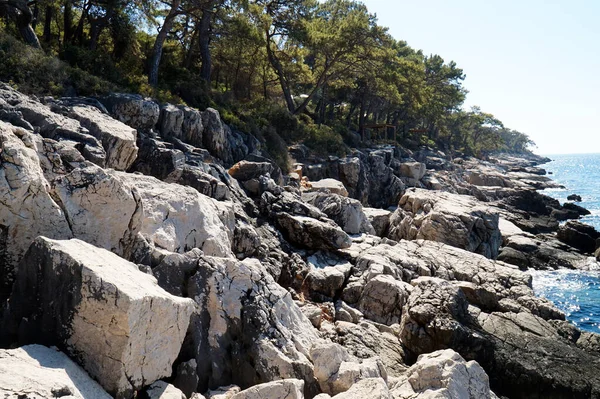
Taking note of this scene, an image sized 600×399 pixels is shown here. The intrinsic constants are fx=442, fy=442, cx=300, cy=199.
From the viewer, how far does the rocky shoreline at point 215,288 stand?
5.82 metres

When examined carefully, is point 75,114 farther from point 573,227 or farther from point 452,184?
point 452,184

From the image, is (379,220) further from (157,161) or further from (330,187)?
(157,161)

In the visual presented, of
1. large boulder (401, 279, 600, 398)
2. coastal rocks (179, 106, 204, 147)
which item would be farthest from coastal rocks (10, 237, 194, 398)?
coastal rocks (179, 106, 204, 147)

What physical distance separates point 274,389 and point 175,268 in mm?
2880

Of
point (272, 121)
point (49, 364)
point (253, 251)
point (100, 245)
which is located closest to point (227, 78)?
point (272, 121)

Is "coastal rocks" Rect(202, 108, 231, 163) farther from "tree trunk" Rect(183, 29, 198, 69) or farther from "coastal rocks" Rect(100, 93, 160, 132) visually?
"tree trunk" Rect(183, 29, 198, 69)

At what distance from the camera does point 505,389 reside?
12.2m

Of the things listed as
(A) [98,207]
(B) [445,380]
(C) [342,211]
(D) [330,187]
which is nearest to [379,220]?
(D) [330,187]

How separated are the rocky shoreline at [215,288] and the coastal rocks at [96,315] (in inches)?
0.8

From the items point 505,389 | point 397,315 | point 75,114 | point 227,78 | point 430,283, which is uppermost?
point 227,78

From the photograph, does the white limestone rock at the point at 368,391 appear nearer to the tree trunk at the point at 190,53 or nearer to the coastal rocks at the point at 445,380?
the coastal rocks at the point at 445,380

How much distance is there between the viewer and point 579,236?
34.3 meters

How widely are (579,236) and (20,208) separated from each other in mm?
37871

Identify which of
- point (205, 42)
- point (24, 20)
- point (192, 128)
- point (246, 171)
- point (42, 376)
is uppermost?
point (205, 42)
